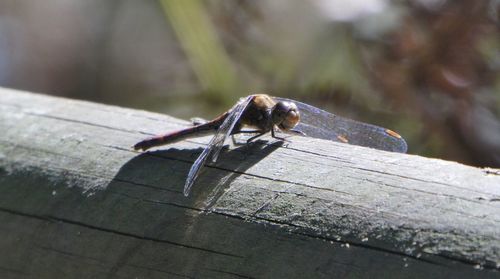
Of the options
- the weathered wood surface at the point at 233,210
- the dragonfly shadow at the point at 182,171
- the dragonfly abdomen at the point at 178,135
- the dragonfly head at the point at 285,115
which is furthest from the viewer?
the dragonfly head at the point at 285,115

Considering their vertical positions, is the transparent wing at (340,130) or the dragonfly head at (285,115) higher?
the dragonfly head at (285,115)

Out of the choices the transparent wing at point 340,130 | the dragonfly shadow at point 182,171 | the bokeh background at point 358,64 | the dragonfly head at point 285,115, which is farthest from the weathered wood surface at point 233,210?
the bokeh background at point 358,64

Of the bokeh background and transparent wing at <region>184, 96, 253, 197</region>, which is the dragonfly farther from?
the bokeh background

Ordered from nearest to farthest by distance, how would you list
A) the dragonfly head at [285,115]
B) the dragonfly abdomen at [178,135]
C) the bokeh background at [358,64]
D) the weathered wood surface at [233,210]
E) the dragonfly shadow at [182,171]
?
the weathered wood surface at [233,210] < the dragonfly shadow at [182,171] < the dragonfly abdomen at [178,135] < the dragonfly head at [285,115] < the bokeh background at [358,64]

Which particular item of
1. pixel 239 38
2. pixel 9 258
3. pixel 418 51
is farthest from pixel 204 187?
pixel 239 38

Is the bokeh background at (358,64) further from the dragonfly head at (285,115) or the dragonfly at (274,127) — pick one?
the dragonfly head at (285,115)

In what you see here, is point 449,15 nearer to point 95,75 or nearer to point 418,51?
point 418,51

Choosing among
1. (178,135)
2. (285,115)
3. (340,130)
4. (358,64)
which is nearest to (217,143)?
(178,135)
